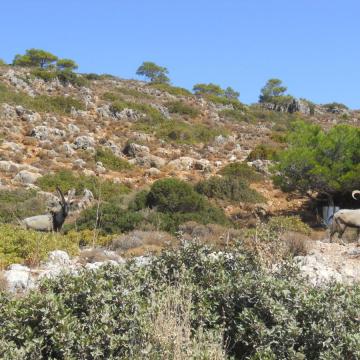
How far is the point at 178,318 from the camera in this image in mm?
4234

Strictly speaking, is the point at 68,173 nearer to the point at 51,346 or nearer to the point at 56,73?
the point at 51,346

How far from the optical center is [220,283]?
5234mm

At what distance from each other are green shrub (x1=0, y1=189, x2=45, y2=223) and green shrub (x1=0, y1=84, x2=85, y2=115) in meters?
15.6

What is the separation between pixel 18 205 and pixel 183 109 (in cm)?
2809

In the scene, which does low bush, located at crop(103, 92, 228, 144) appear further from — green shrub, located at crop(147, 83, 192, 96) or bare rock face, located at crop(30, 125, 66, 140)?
green shrub, located at crop(147, 83, 192, 96)

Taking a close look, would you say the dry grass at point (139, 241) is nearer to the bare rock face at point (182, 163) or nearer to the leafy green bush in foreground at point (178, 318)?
the leafy green bush in foreground at point (178, 318)

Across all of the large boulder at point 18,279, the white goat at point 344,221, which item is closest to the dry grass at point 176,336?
the large boulder at point 18,279

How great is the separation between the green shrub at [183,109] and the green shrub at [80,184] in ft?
69.3

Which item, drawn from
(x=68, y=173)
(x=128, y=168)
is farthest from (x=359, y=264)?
(x=128, y=168)

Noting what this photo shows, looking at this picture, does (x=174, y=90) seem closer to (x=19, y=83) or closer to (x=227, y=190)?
(x=19, y=83)

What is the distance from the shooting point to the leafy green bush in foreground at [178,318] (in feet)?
12.8

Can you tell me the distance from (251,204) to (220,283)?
15450mm

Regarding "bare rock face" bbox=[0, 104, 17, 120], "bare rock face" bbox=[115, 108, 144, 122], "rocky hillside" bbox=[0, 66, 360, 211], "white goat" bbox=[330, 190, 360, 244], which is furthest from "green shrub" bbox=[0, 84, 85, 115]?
"white goat" bbox=[330, 190, 360, 244]

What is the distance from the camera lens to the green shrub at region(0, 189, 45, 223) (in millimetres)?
15307
